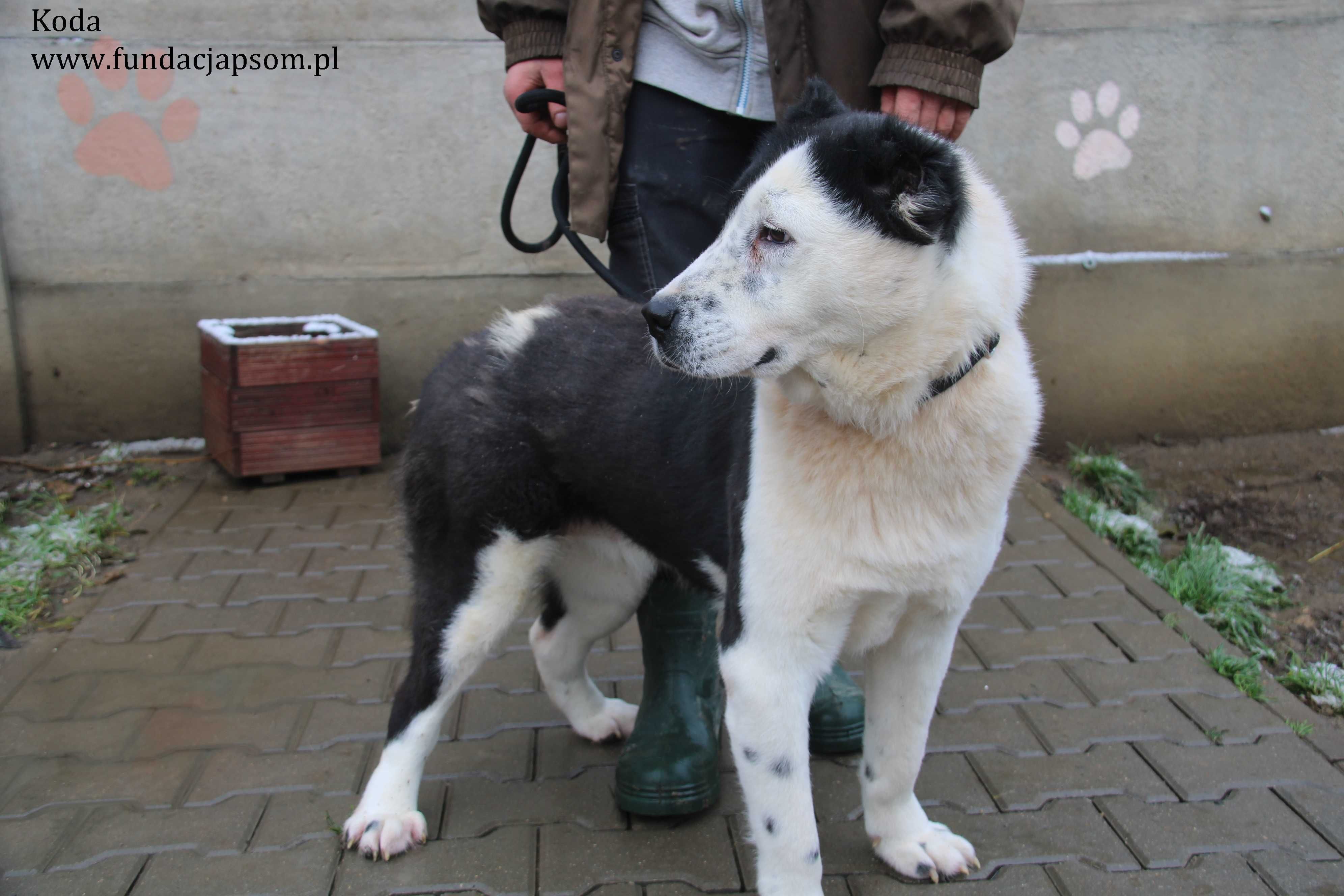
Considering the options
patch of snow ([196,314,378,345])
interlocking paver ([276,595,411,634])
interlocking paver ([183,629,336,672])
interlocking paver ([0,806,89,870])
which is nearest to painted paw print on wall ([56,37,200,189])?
patch of snow ([196,314,378,345])

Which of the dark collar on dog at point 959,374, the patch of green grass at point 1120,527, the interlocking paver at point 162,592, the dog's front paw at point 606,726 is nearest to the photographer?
the dark collar on dog at point 959,374

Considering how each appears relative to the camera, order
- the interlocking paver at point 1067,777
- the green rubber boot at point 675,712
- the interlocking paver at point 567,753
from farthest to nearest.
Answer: the interlocking paver at point 567,753, the interlocking paver at point 1067,777, the green rubber boot at point 675,712

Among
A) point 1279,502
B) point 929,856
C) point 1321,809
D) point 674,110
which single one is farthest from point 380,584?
point 1279,502

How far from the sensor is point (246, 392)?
14.3 feet

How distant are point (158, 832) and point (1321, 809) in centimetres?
268

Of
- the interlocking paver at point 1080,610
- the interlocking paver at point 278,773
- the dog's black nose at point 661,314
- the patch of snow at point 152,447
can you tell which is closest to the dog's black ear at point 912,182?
the dog's black nose at point 661,314

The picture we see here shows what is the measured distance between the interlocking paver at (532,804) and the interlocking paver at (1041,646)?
1.26m

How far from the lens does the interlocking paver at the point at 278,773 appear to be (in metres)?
2.55

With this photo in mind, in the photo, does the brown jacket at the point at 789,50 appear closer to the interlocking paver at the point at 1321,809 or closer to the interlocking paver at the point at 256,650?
the interlocking paver at the point at 256,650

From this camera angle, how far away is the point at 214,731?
2.82 m

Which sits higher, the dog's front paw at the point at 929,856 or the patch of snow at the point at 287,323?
the patch of snow at the point at 287,323

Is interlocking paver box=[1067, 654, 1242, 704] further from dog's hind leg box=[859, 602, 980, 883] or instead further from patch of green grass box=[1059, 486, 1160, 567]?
dog's hind leg box=[859, 602, 980, 883]

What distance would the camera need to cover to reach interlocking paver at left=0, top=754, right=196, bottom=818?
250cm

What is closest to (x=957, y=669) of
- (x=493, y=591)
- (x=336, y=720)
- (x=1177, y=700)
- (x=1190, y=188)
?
(x=1177, y=700)
